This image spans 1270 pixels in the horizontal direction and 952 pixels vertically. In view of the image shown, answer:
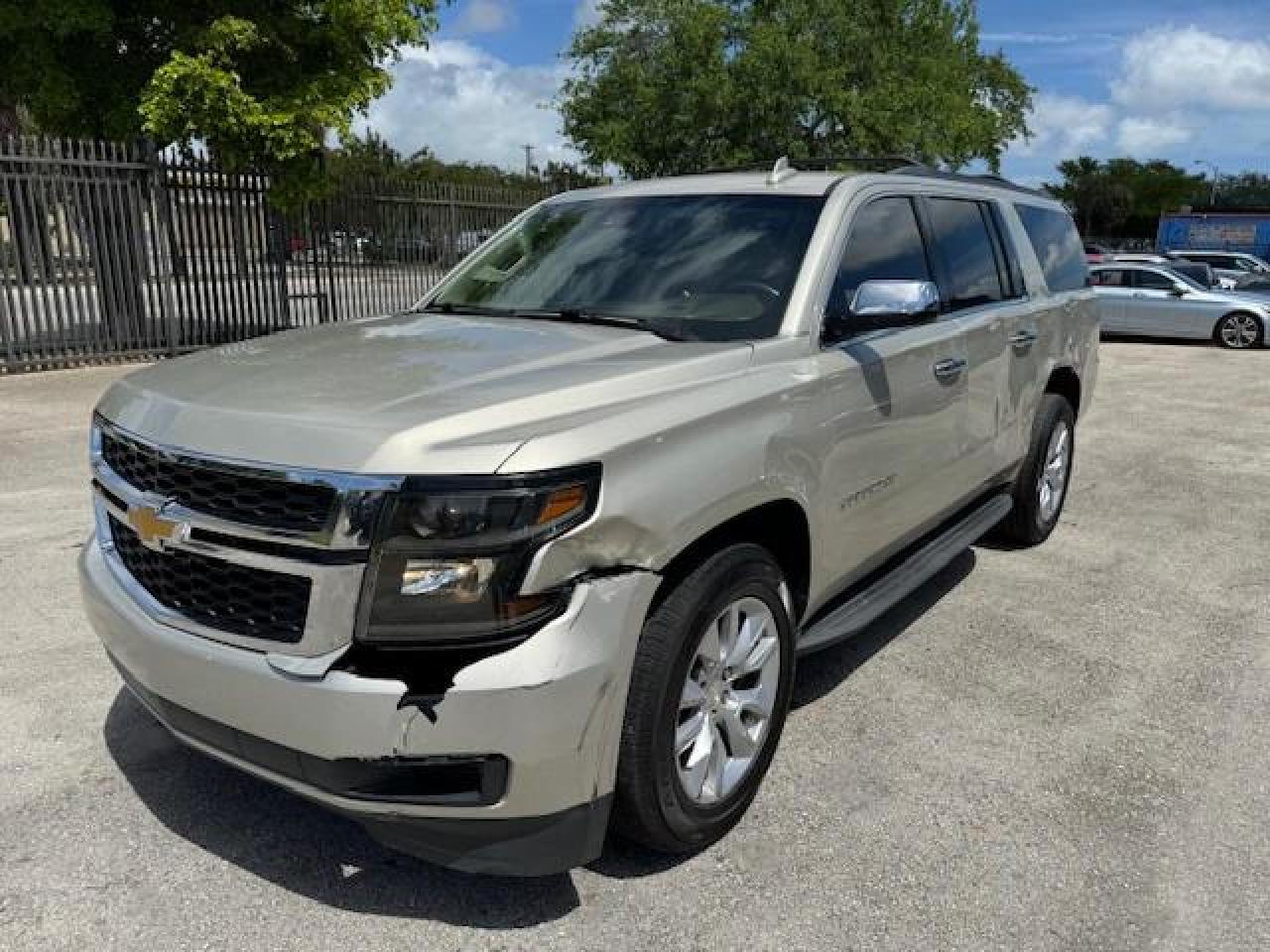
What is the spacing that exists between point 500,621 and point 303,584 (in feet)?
1.46

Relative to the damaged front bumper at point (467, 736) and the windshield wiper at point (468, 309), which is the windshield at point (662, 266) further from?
the damaged front bumper at point (467, 736)

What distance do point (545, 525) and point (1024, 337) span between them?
353 centimetres

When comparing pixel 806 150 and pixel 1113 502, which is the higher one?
Answer: pixel 806 150

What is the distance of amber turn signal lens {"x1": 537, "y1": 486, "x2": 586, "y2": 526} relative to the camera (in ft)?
7.13

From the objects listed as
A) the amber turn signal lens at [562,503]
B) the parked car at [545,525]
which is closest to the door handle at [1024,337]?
the parked car at [545,525]

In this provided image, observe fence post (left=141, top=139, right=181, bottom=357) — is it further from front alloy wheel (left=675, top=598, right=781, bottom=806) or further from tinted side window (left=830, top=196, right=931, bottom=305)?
front alloy wheel (left=675, top=598, right=781, bottom=806)

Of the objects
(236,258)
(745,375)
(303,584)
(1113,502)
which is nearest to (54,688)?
(303,584)

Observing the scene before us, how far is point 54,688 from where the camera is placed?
12.1 ft

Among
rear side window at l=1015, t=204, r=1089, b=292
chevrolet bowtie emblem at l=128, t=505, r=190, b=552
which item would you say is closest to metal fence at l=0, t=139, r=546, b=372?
chevrolet bowtie emblem at l=128, t=505, r=190, b=552

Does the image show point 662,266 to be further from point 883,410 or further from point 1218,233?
point 1218,233

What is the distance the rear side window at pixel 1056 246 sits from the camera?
5.46 meters

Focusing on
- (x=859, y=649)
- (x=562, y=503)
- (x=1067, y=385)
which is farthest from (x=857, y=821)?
(x=1067, y=385)

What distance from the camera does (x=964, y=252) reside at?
451 centimetres

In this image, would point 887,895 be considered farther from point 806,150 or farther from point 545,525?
point 806,150
